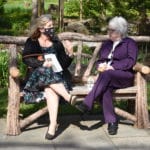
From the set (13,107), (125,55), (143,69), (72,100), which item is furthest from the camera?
(125,55)

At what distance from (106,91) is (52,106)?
65cm

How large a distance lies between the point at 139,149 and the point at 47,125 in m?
1.33

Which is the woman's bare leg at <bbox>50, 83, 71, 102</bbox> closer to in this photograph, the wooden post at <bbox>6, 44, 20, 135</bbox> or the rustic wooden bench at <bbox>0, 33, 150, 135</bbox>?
the rustic wooden bench at <bbox>0, 33, 150, 135</bbox>

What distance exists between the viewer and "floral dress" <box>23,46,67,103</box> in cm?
606

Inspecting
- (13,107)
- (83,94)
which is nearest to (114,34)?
(83,94)

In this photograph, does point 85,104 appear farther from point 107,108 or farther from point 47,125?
point 47,125

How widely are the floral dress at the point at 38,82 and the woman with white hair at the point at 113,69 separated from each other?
0.42 m

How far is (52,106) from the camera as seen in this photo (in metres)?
6.00

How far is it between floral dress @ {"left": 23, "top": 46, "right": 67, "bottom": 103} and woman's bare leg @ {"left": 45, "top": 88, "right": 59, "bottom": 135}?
0.30 ft

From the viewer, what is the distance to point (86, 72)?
6840mm

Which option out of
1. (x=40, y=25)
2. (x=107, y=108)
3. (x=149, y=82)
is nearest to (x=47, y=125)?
(x=107, y=108)

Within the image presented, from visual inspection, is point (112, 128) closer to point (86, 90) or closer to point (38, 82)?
point (86, 90)

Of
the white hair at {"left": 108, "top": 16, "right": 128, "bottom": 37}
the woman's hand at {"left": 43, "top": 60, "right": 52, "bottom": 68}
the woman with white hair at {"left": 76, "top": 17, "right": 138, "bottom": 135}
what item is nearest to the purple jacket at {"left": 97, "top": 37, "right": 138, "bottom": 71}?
the woman with white hair at {"left": 76, "top": 17, "right": 138, "bottom": 135}

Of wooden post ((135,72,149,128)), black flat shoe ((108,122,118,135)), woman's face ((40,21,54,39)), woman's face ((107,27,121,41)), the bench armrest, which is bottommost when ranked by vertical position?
black flat shoe ((108,122,118,135))
